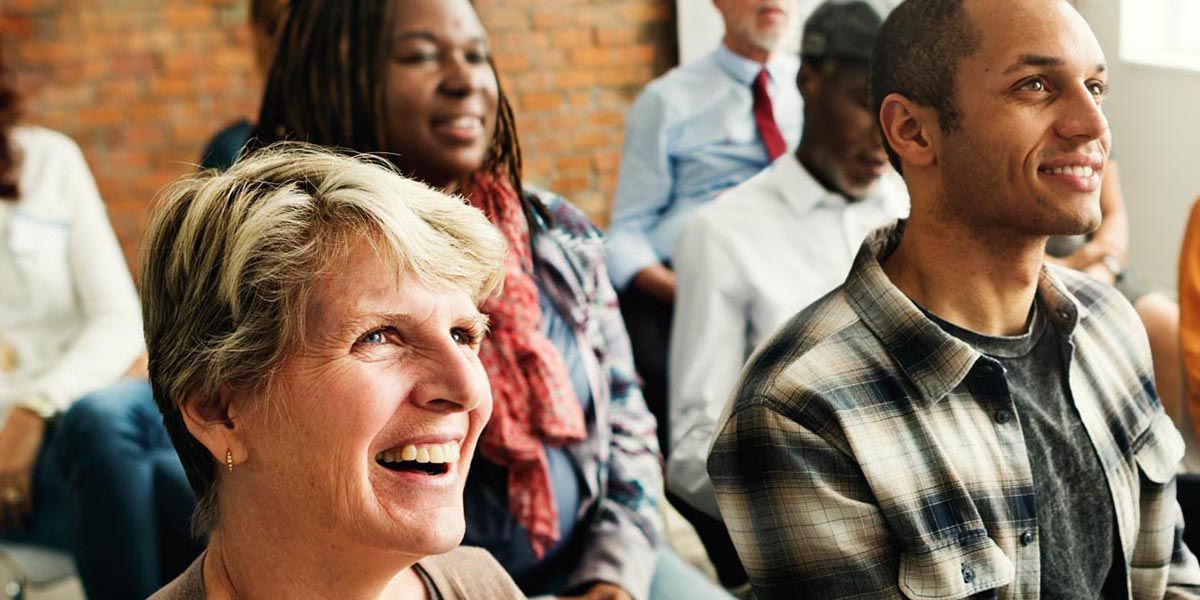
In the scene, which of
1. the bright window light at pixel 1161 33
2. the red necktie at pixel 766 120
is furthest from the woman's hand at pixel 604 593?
the red necktie at pixel 766 120

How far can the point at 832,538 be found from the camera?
1271 mm

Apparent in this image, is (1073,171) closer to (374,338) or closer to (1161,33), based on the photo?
(374,338)

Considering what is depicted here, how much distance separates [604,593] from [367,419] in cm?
72

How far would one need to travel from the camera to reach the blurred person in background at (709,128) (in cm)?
283

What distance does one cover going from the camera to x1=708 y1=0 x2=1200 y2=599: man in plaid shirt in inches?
50.5

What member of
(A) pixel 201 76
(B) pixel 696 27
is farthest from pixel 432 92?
(A) pixel 201 76

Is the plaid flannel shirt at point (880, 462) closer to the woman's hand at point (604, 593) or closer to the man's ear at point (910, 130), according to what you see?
the man's ear at point (910, 130)

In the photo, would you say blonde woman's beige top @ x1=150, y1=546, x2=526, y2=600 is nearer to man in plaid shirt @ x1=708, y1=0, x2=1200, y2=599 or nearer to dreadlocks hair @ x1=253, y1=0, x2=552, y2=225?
man in plaid shirt @ x1=708, y1=0, x2=1200, y2=599

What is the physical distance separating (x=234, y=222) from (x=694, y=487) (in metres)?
1.02

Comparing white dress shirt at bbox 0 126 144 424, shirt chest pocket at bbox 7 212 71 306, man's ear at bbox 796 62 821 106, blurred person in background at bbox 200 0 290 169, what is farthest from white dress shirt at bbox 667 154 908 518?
shirt chest pocket at bbox 7 212 71 306

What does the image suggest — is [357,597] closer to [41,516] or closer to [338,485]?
[338,485]

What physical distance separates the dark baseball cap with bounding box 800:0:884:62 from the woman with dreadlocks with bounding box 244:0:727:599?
652mm

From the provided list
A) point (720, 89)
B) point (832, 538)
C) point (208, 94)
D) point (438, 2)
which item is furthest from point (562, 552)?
point (208, 94)

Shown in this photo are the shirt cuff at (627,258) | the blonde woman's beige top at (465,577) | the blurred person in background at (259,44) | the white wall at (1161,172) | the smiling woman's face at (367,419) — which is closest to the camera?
the smiling woman's face at (367,419)
